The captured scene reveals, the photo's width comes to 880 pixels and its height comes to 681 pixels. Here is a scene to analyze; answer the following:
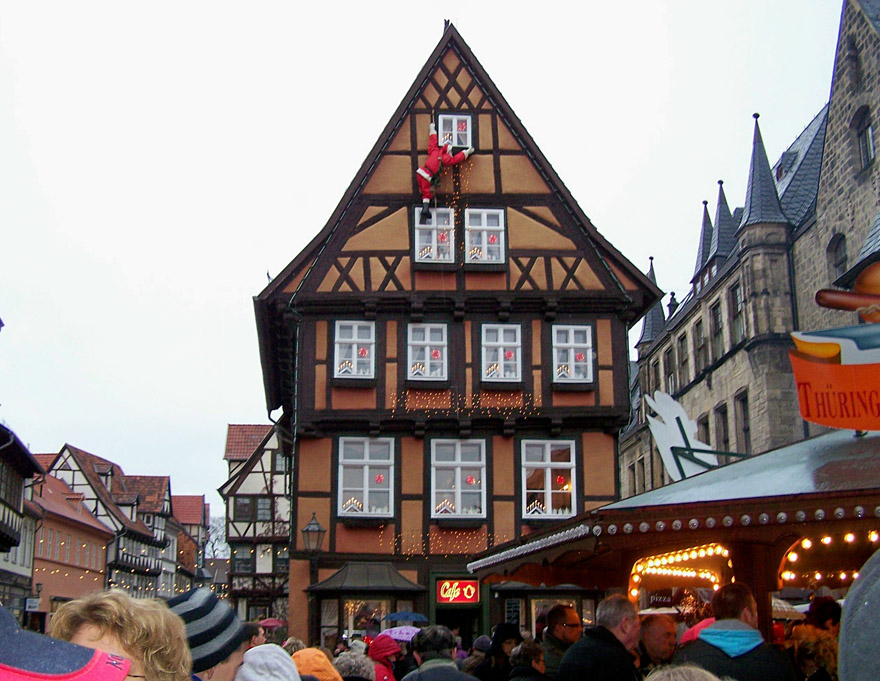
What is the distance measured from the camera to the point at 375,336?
2322 centimetres

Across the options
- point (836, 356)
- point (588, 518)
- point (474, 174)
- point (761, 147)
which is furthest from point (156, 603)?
point (761, 147)

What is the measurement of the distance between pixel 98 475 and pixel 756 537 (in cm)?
5927

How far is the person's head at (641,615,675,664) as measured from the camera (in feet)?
26.3

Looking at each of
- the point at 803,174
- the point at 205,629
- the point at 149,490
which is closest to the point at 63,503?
the point at 149,490

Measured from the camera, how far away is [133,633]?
2.21 metres

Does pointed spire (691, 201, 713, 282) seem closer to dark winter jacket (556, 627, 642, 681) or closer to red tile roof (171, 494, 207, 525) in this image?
dark winter jacket (556, 627, 642, 681)

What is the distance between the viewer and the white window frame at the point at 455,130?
2453 cm

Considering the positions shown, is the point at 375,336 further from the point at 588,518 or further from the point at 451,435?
the point at 588,518

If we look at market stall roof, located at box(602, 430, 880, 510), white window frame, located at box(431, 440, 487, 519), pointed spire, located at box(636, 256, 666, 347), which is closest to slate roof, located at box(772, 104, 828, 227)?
pointed spire, located at box(636, 256, 666, 347)

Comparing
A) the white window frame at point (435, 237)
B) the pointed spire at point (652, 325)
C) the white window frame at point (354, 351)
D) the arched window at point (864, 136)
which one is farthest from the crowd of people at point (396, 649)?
the pointed spire at point (652, 325)

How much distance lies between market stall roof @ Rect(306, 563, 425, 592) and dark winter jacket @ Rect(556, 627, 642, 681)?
611 inches

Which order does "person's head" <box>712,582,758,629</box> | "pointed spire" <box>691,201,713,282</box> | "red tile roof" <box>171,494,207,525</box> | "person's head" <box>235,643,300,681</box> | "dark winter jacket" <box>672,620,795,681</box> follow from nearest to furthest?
"person's head" <box>235,643,300,681</box> → "dark winter jacket" <box>672,620,795,681</box> → "person's head" <box>712,582,758,629</box> → "pointed spire" <box>691,201,713,282</box> → "red tile roof" <box>171,494,207,525</box>

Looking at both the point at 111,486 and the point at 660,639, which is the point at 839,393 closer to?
the point at 660,639

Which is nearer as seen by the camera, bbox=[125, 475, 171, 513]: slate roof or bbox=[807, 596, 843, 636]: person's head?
bbox=[807, 596, 843, 636]: person's head
